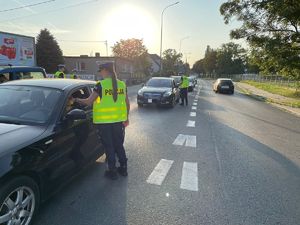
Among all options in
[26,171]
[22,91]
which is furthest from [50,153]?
[22,91]

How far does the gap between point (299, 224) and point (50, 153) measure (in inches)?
124

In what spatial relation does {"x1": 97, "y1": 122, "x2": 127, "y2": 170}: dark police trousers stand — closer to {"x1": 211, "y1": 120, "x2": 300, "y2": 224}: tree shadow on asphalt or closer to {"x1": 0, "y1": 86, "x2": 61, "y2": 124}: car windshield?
{"x1": 0, "y1": 86, "x2": 61, "y2": 124}: car windshield

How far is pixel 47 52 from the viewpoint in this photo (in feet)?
140

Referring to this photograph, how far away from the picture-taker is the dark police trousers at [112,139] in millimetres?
4301

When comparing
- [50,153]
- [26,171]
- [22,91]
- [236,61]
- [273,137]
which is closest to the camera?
[26,171]

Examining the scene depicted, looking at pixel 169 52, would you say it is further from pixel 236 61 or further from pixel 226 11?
pixel 226 11

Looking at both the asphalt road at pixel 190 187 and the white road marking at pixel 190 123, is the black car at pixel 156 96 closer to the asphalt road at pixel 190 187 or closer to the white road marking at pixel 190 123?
the white road marking at pixel 190 123

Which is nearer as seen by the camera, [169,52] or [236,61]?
[169,52]

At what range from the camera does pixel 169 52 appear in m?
87.0

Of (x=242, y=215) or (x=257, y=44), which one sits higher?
(x=257, y=44)

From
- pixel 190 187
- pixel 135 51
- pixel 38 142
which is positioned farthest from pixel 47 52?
pixel 38 142

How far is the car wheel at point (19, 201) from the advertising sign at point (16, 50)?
45.8 feet

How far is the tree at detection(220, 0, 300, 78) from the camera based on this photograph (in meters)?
16.8

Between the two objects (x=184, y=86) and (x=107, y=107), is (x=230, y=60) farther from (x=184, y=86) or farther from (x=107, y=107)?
(x=107, y=107)
